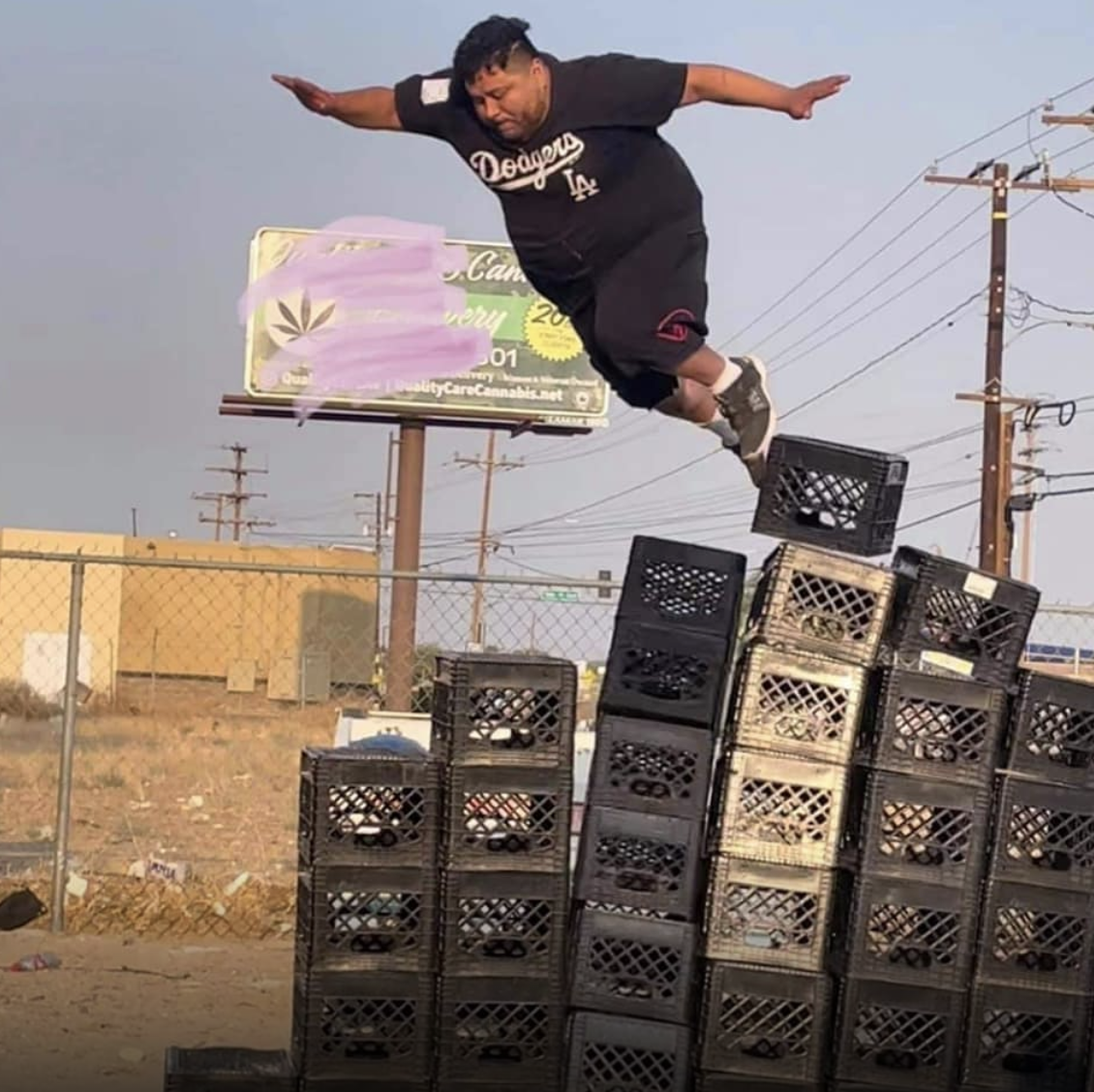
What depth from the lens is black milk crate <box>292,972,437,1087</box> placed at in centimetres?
571

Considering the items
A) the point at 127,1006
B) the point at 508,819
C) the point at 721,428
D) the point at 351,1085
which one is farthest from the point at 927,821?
the point at 127,1006

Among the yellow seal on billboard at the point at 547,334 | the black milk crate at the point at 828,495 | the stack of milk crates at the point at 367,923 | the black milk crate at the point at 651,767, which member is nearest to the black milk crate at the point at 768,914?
the black milk crate at the point at 651,767

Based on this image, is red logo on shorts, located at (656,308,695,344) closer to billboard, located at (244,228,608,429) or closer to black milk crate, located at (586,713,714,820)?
black milk crate, located at (586,713,714,820)

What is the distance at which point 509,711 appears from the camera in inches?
233

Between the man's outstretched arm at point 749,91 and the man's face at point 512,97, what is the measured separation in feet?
1.59

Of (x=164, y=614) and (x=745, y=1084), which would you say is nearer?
(x=745, y=1084)

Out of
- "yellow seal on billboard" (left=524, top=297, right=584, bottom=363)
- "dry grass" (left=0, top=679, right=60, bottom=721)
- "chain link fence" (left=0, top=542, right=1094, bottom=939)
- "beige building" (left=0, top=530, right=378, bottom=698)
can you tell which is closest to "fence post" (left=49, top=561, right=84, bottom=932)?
"chain link fence" (left=0, top=542, right=1094, bottom=939)

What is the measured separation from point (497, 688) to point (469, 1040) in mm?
1156

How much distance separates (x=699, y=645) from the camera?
5.91 meters

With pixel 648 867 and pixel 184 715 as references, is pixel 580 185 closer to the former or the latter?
pixel 648 867

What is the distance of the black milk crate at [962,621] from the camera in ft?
19.2

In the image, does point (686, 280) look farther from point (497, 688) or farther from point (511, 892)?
point (511, 892)

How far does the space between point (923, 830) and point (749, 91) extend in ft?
8.14

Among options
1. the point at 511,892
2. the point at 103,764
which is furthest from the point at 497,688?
the point at 103,764
